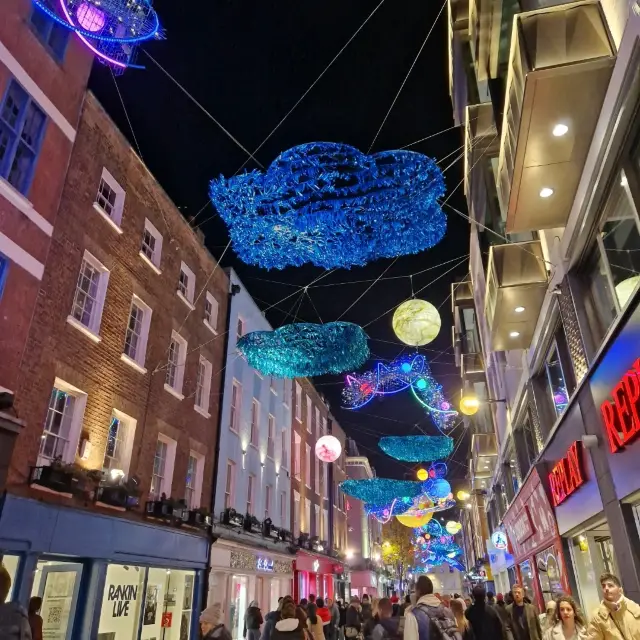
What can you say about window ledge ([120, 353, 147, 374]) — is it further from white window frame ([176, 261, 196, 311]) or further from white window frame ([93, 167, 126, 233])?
white window frame ([176, 261, 196, 311])

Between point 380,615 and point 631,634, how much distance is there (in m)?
3.89

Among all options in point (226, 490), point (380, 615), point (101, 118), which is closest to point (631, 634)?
point (380, 615)

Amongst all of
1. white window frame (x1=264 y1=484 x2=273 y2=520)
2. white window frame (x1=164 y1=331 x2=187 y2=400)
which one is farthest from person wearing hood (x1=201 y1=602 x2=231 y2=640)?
white window frame (x1=264 y1=484 x2=273 y2=520)

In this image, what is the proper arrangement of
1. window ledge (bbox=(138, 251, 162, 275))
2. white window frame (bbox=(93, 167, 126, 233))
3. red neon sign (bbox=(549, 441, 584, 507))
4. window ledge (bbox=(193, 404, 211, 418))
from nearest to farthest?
red neon sign (bbox=(549, 441, 584, 507)) → white window frame (bbox=(93, 167, 126, 233)) → window ledge (bbox=(138, 251, 162, 275)) → window ledge (bbox=(193, 404, 211, 418))

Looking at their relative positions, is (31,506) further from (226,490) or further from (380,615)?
(226,490)

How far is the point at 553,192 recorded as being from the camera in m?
7.62

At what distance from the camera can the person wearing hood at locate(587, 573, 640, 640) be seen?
15.5ft

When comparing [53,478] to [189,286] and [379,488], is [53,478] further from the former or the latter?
[379,488]

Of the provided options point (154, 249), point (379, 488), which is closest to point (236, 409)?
point (154, 249)

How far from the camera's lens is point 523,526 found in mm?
15820

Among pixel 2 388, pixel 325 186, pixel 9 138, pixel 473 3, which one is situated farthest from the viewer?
pixel 473 3

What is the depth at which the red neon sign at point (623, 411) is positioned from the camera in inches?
218

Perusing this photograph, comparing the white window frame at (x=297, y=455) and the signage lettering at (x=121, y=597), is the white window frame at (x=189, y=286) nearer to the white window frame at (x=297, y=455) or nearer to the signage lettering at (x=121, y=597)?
the signage lettering at (x=121, y=597)

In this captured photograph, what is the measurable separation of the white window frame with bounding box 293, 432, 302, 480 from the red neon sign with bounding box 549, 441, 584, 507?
57.6 ft
